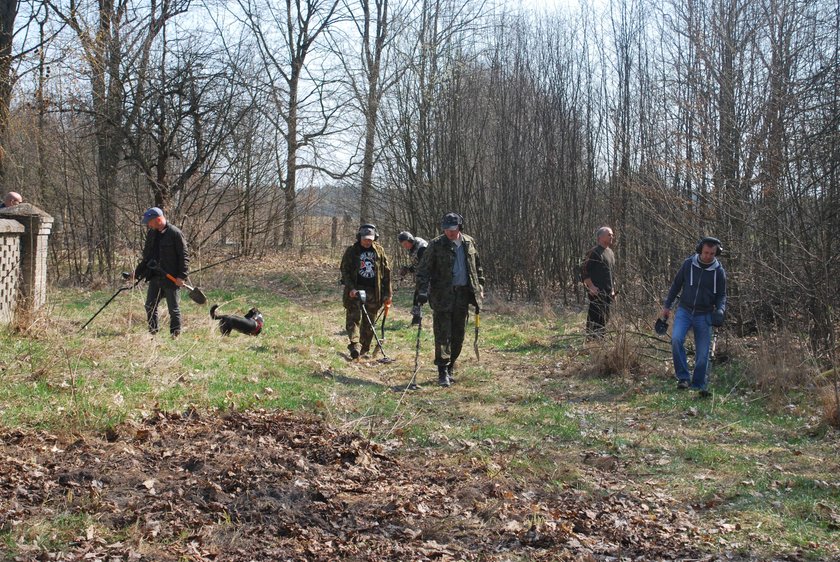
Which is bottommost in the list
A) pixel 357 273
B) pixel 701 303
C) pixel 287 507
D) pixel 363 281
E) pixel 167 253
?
pixel 287 507

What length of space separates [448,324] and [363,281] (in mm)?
1738

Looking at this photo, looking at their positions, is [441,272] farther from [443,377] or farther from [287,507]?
[287,507]

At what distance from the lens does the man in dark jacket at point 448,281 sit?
8953 mm

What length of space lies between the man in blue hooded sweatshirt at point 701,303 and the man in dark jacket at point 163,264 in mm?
6335

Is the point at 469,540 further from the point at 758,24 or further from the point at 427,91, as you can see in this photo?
the point at 427,91

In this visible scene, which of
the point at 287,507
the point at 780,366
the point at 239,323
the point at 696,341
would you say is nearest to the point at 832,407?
the point at 780,366

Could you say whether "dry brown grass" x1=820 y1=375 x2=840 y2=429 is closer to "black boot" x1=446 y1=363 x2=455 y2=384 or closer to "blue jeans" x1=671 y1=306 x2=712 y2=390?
"blue jeans" x1=671 y1=306 x2=712 y2=390

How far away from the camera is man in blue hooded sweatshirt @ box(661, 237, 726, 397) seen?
8609 millimetres

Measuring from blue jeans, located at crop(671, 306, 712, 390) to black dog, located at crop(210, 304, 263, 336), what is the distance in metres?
5.87

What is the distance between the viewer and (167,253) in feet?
34.4

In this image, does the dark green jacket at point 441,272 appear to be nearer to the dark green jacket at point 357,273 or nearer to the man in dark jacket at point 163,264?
the dark green jacket at point 357,273

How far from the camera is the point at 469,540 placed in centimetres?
444

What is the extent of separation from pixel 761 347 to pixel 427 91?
44.7ft

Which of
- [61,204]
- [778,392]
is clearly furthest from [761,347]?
[61,204]
